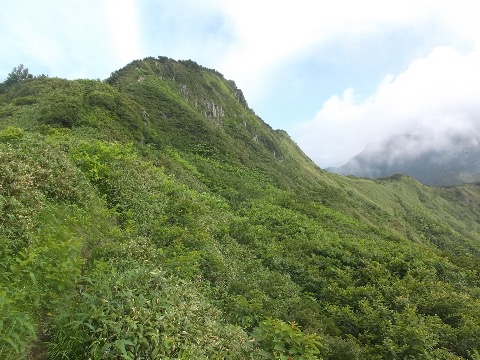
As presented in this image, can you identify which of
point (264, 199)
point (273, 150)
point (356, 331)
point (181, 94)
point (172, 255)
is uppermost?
point (181, 94)

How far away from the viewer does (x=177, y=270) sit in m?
10.2

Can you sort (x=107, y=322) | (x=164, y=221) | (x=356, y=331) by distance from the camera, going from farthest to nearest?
(x=164, y=221), (x=356, y=331), (x=107, y=322)

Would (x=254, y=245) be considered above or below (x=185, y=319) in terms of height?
above

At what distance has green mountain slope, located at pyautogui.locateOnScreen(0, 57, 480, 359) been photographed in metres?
5.93

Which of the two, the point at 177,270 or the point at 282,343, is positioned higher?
the point at 177,270

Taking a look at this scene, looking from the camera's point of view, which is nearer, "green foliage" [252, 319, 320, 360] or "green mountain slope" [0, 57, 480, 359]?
"green mountain slope" [0, 57, 480, 359]

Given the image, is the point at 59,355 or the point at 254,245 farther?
the point at 254,245

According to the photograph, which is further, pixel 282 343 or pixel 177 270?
pixel 177 270

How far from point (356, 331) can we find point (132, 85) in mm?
51430

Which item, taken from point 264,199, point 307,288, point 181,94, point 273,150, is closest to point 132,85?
point 181,94

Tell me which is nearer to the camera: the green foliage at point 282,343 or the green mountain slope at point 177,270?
the green mountain slope at point 177,270

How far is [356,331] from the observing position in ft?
41.9

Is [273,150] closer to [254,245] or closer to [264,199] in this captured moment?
[264,199]

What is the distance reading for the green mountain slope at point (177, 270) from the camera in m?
5.93
